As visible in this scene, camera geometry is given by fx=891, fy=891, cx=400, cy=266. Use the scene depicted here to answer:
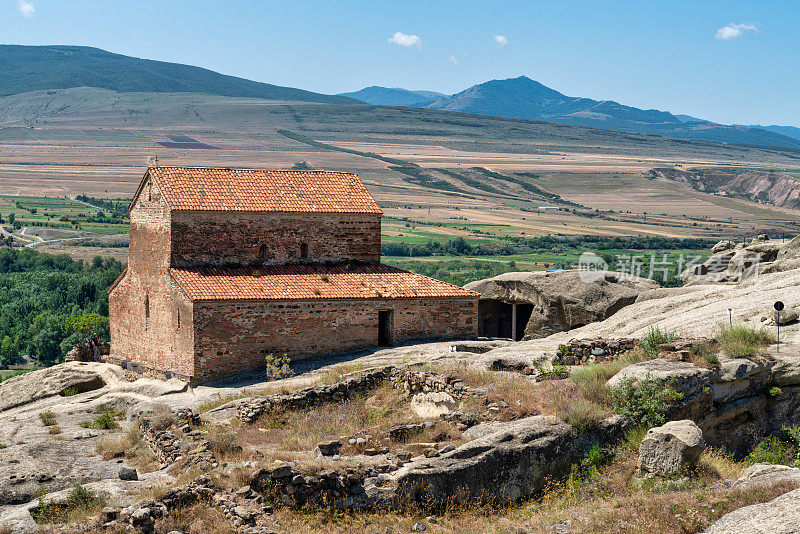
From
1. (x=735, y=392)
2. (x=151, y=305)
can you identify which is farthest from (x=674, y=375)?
(x=151, y=305)

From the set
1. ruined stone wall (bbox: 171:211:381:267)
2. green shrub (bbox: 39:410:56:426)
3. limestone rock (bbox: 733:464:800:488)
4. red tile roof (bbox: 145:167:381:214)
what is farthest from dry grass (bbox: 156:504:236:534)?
red tile roof (bbox: 145:167:381:214)

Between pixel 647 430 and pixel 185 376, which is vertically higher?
pixel 647 430

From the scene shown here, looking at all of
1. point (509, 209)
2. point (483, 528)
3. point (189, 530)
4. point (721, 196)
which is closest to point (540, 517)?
point (483, 528)

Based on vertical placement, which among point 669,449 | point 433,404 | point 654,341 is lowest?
point 433,404

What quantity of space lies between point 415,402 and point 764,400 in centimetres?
711

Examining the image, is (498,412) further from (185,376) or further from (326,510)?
(185,376)

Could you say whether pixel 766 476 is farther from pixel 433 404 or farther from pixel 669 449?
pixel 433 404

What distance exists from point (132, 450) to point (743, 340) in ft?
42.0

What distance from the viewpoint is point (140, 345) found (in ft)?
92.9

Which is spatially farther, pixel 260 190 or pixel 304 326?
pixel 260 190

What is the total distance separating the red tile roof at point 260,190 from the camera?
27.5m

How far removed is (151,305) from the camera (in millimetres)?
27703

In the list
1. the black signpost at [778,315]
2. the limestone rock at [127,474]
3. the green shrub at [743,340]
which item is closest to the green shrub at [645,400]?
the green shrub at [743,340]

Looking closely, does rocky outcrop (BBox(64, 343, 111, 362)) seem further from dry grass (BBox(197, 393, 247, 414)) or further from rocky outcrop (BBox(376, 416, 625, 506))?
rocky outcrop (BBox(376, 416, 625, 506))
